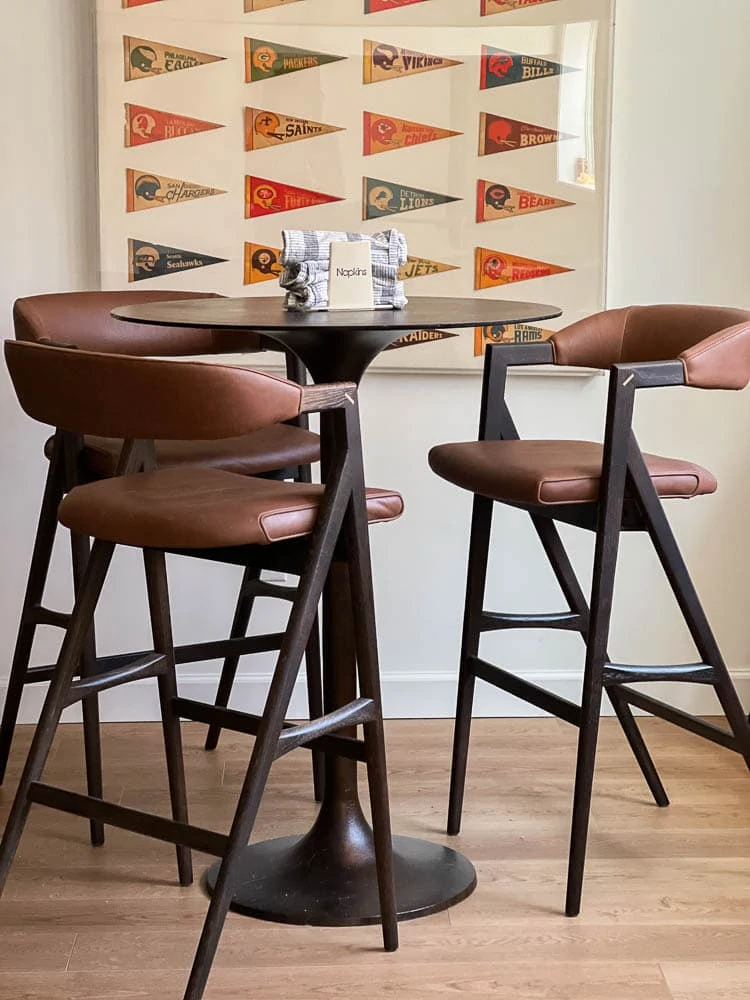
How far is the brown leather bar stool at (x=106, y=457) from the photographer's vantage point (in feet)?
8.32

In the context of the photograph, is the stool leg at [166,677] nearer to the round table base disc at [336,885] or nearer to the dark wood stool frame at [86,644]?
the dark wood stool frame at [86,644]

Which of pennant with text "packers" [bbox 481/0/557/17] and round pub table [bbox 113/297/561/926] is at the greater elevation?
pennant with text "packers" [bbox 481/0/557/17]

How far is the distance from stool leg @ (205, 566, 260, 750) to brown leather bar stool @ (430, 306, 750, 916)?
611 millimetres

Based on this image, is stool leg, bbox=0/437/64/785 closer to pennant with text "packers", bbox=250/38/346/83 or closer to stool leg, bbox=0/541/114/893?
stool leg, bbox=0/541/114/893

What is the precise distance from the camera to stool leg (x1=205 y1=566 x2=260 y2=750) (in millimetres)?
2953

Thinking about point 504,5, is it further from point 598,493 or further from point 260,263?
point 598,493

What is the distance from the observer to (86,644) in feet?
8.26

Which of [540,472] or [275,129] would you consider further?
[275,129]

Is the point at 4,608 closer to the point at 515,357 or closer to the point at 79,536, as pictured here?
the point at 79,536

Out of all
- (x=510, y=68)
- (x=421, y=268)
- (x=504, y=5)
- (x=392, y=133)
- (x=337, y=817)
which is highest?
(x=504, y=5)

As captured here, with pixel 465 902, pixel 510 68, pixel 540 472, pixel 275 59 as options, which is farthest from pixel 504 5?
pixel 465 902

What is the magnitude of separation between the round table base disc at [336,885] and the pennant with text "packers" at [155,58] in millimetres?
1775

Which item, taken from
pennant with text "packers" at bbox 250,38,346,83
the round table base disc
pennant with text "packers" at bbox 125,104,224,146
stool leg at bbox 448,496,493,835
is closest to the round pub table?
the round table base disc

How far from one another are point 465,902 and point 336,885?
0.23 m
